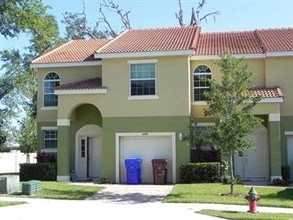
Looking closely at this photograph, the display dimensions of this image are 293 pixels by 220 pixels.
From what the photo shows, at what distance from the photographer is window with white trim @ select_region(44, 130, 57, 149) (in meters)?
29.2

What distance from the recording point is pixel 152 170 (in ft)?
85.0

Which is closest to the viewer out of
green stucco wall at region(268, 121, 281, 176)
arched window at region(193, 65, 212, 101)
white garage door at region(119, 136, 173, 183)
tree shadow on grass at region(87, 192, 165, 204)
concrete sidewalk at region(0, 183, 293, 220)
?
concrete sidewalk at region(0, 183, 293, 220)

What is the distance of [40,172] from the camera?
2648 centimetres

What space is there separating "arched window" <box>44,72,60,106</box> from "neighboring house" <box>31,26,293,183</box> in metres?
1.32

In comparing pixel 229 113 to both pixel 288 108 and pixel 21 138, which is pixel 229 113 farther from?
pixel 21 138

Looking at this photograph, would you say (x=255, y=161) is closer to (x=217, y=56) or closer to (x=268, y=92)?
(x=268, y=92)

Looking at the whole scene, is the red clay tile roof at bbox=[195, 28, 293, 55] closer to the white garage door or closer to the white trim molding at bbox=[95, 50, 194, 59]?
the white trim molding at bbox=[95, 50, 194, 59]

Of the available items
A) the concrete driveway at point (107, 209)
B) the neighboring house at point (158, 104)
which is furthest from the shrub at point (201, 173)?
the concrete driveway at point (107, 209)

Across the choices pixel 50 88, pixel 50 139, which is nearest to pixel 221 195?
pixel 50 139

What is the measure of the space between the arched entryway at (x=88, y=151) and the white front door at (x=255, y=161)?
304 inches

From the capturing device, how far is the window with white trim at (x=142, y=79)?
1022 inches

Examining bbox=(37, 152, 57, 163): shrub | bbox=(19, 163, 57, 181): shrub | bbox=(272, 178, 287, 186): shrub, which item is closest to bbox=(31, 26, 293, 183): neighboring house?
bbox=(272, 178, 287, 186): shrub

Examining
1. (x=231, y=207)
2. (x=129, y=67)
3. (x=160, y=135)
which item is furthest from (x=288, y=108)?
(x=231, y=207)

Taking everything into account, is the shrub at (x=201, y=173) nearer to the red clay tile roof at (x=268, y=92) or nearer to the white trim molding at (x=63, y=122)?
the red clay tile roof at (x=268, y=92)
